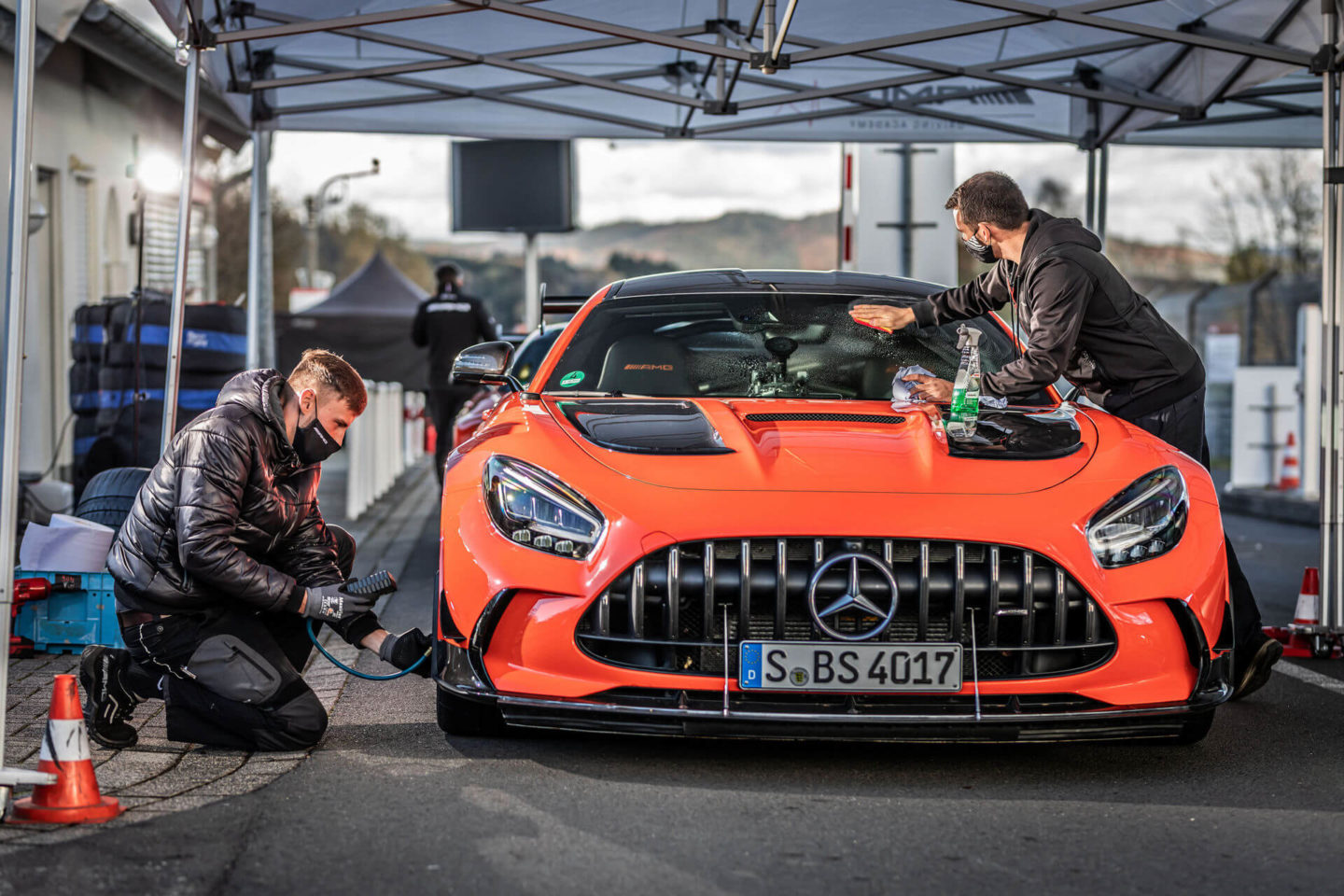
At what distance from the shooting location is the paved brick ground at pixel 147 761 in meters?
3.58

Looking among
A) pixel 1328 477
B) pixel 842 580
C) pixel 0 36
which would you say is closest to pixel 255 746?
pixel 842 580

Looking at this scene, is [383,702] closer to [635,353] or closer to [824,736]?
[635,353]

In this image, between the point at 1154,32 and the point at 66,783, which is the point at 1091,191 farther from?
the point at 66,783

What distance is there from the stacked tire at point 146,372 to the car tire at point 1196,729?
20.3 feet

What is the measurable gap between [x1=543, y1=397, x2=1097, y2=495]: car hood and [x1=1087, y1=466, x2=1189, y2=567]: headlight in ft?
0.53

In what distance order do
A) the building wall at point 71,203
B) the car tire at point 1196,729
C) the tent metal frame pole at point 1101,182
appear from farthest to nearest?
the building wall at point 71,203 → the tent metal frame pole at point 1101,182 → the car tire at point 1196,729

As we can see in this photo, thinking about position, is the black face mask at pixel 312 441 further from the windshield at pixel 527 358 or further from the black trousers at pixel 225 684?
the windshield at pixel 527 358

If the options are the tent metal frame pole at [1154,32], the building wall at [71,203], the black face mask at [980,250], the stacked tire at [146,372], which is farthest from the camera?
the building wall at [71,203]

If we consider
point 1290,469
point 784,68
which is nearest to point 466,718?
point 784,68

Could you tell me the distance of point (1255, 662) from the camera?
16.5 feet

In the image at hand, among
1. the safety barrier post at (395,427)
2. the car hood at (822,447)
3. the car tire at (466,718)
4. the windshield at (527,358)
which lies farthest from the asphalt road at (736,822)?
the safety barrier post at (395,427)

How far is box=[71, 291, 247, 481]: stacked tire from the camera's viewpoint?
346 inches

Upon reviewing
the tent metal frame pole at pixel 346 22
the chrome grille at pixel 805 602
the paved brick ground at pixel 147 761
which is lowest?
the paved brick ground at pixel 147 761

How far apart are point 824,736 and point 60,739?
5.83 feet
